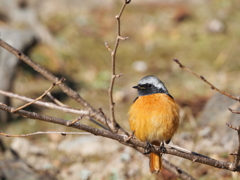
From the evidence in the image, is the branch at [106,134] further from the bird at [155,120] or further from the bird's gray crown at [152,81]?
the bird's gray crown at [152,81]

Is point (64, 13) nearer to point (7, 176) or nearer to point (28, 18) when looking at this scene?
point (28, 18)

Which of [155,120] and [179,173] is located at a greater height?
[155,120]

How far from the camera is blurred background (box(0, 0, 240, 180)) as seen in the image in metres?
5.48

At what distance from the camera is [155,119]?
362cm

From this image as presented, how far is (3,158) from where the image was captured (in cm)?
550

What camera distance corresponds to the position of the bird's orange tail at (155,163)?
12.1 feet

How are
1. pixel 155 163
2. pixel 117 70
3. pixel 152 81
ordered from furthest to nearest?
pixel 117 70
pixel 152 81
pixel 155 163

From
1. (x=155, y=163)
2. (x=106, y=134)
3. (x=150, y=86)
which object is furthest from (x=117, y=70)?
(x=106, y=134)

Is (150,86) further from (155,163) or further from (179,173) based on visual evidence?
(179,173)

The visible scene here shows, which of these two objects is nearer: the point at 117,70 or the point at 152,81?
the point at 152,81

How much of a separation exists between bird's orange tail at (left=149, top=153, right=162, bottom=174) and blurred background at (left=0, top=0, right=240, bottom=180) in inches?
42.6

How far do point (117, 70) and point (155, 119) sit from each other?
17.5 ft

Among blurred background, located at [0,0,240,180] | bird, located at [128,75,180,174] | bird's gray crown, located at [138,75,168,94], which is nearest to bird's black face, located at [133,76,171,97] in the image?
bird's gray crown, located at [138,75,168,94]

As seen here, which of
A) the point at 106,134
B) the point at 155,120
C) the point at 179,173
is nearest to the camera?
the point at 106,134
